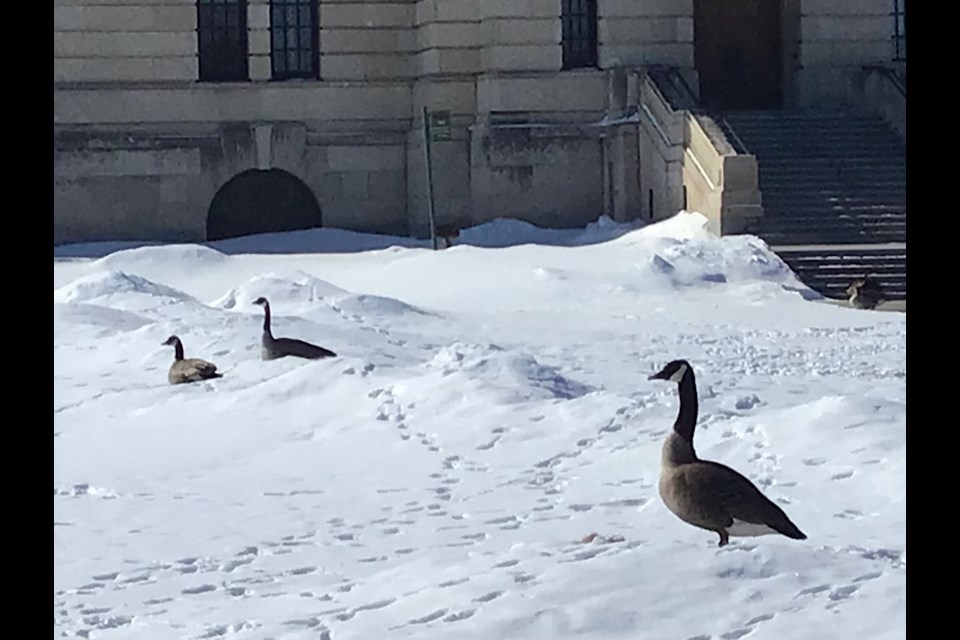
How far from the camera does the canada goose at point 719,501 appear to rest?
28.4 ft

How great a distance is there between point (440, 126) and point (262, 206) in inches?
176

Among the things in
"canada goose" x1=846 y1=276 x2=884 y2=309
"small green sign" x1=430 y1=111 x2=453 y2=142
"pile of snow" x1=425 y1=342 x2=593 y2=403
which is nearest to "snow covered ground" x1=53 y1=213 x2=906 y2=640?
"pile of snow" x1=425 y1=342 x2=593 y2=403

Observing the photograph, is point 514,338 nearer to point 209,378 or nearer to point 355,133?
point 209,378

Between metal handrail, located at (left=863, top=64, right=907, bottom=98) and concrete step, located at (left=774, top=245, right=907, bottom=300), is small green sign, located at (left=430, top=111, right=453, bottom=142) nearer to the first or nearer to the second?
concrete step, located at (left=774, top=245, right=907, bottom=300)

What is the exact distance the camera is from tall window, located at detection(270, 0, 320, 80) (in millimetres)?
30938

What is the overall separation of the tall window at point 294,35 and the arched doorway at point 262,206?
1.84 m

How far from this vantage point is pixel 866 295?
21031 millimetres

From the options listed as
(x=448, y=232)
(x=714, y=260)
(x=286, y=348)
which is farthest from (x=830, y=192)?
(x=286, y=348)

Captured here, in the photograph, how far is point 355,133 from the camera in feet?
100

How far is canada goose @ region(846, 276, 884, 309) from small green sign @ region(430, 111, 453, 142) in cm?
741

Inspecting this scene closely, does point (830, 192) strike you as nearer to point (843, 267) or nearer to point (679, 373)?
point (843, 267)

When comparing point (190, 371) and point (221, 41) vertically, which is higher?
point (221, 41)

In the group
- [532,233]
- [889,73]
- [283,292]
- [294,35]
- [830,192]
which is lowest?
[283,292]
